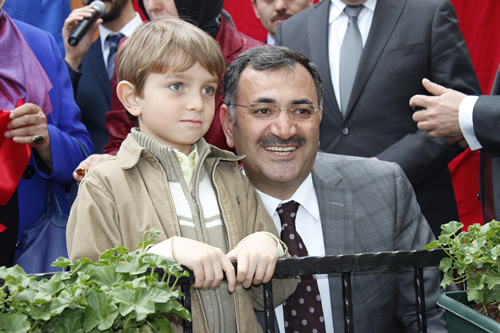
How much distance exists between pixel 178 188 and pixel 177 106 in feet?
0.86

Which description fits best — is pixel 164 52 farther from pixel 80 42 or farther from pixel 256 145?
pixel 80 42

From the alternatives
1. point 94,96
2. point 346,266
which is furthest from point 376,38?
point 346,266

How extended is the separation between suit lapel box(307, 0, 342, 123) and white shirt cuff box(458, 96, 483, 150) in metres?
0.65

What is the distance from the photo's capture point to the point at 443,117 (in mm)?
3213

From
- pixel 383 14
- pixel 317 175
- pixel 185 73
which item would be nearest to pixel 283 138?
pixel 317 175

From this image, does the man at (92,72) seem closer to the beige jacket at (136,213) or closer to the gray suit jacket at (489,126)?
the beige jacket at (136,213)

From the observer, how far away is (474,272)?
175cm

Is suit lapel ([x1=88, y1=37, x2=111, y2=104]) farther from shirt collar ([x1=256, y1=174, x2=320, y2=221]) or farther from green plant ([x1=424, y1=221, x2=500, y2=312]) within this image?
green plant ([x1=424, y1=221, x2=500, y2=312])

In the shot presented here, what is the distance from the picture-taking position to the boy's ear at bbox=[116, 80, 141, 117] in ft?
7.74

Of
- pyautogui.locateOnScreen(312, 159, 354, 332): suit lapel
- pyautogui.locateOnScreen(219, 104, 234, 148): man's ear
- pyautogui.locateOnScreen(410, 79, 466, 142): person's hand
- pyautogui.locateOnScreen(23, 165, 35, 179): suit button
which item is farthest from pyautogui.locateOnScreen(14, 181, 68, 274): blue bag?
pyautogui.locateOnScreen(410, 79, 466, 142): person's hand

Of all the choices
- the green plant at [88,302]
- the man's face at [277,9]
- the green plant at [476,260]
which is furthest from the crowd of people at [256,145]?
the man's face at [277,9]

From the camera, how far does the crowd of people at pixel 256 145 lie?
6.93ft

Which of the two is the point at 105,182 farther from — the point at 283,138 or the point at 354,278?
the point at 354,278

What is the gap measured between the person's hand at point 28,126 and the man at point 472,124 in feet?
5.35
